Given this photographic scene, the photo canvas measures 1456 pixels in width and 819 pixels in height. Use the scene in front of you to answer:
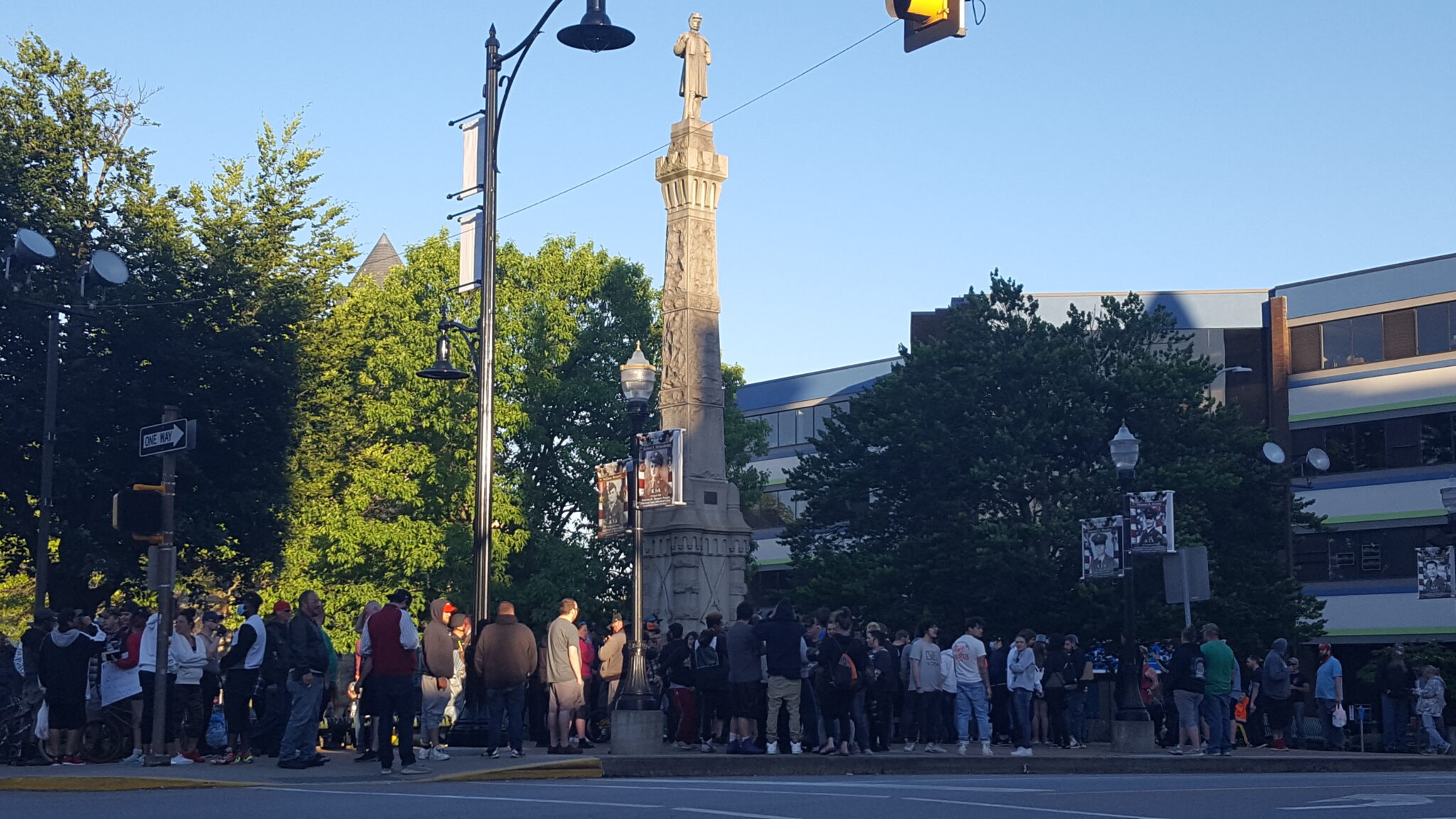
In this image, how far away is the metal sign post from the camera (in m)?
15.1

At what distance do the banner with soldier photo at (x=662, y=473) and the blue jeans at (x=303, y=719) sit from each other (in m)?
4.87

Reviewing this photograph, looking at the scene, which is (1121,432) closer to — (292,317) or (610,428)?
(292,317)

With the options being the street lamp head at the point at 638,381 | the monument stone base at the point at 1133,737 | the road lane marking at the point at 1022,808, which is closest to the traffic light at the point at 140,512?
the street lamp head at the point at 638,381

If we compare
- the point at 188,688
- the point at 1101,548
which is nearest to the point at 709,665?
the point at 188,688

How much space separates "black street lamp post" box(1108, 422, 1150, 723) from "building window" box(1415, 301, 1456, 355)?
30856 mm

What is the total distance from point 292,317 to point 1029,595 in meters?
17.3

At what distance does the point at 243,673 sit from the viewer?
17.3m

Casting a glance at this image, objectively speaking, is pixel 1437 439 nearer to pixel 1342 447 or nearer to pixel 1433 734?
pixel 1342 447

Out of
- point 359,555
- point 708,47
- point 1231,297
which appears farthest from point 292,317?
point 1231,297

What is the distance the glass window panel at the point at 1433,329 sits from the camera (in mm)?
50656

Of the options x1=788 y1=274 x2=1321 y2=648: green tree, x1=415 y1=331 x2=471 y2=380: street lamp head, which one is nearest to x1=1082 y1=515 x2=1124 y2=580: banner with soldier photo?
x1=415 y1=331 x2=471 y2=380: street lamp head

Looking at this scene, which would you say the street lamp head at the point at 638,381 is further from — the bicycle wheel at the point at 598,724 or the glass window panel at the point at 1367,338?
the glass window panel at the point at 1367,338

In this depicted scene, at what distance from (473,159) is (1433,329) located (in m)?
38.8

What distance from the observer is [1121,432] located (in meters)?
24.3
